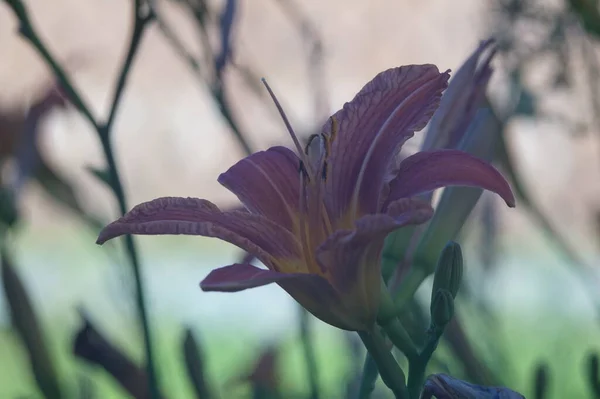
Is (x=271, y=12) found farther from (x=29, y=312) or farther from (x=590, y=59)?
(x=29, y=312)

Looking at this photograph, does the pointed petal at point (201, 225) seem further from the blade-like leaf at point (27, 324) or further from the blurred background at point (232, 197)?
the blurred background at point (232, 197)

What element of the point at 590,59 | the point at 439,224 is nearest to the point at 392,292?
the point at 439,224

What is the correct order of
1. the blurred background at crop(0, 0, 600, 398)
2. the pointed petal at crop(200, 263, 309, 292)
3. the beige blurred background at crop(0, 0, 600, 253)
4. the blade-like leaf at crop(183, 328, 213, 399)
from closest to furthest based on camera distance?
the pointed petal at crop(200, 263, 309, 292) → the blade-like leaf at crop(183, 328, 213, 399) → the blurred background at crop(0, 0, 600, 398) → the beige blurred background at crop(0, 0, 600, 253)

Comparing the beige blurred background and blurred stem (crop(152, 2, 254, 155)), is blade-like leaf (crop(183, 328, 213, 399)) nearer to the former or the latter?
blurred stem (crop(152, 2, 254, 155))

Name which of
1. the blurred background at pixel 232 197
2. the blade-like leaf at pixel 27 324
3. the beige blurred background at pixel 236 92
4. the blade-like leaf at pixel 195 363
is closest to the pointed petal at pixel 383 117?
the blade-like leaf at pixel 195 363

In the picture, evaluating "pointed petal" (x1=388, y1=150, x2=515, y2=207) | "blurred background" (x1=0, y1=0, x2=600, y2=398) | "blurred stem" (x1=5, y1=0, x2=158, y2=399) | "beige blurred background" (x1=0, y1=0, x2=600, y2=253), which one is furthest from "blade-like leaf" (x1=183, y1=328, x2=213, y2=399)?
"beige blurred background" (x1=0, y1=0, x2=600, y2=253)

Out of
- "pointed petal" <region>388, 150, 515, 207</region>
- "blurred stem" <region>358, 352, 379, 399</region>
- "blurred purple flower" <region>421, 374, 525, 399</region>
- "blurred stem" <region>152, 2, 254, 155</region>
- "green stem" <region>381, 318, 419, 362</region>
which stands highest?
"blurred stem" <region>152, 2, 254, 155</region>
